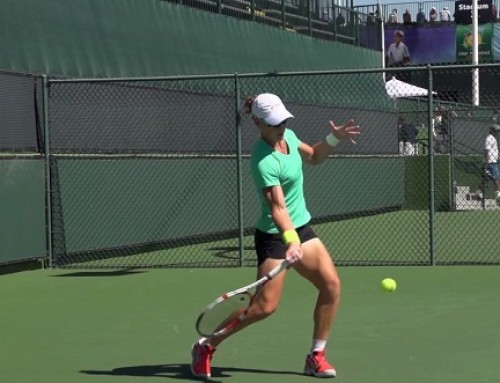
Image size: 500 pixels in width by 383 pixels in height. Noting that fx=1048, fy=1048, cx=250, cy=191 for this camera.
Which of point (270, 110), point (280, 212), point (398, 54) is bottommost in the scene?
point (280, 212)

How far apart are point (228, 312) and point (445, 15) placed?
110 ft

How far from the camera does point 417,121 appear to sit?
2323 cm

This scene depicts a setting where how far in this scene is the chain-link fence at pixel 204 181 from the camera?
43.0 feet

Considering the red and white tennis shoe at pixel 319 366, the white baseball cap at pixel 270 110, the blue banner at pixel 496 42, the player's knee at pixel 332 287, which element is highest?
the blue banner at pixel 496 42

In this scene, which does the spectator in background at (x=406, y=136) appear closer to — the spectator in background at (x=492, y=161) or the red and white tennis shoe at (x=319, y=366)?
the spectator in background at (x=492, y=161)

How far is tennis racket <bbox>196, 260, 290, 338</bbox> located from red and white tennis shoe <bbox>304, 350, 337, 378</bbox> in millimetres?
536

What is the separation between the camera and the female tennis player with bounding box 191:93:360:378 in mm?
6160

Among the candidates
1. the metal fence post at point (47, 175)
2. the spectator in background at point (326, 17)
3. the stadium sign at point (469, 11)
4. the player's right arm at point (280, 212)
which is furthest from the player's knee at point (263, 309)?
the stadium sign at point (469, 11)

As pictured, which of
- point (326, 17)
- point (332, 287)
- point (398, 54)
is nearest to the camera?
point (332, 287)

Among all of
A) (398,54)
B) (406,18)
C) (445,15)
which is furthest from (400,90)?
(445,15)

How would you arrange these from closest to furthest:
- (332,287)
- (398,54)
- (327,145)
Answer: (332,287)
(327,145)
(398,54)

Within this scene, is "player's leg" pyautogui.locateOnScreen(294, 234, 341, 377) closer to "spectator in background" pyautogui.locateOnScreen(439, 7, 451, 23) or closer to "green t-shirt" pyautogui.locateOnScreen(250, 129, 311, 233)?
"green t-shirt" pyautogui.locateOnScreen(250, 129, 311, 233)

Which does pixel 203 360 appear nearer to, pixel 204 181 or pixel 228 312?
pixel 228 312

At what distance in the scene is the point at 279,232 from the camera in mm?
6137
